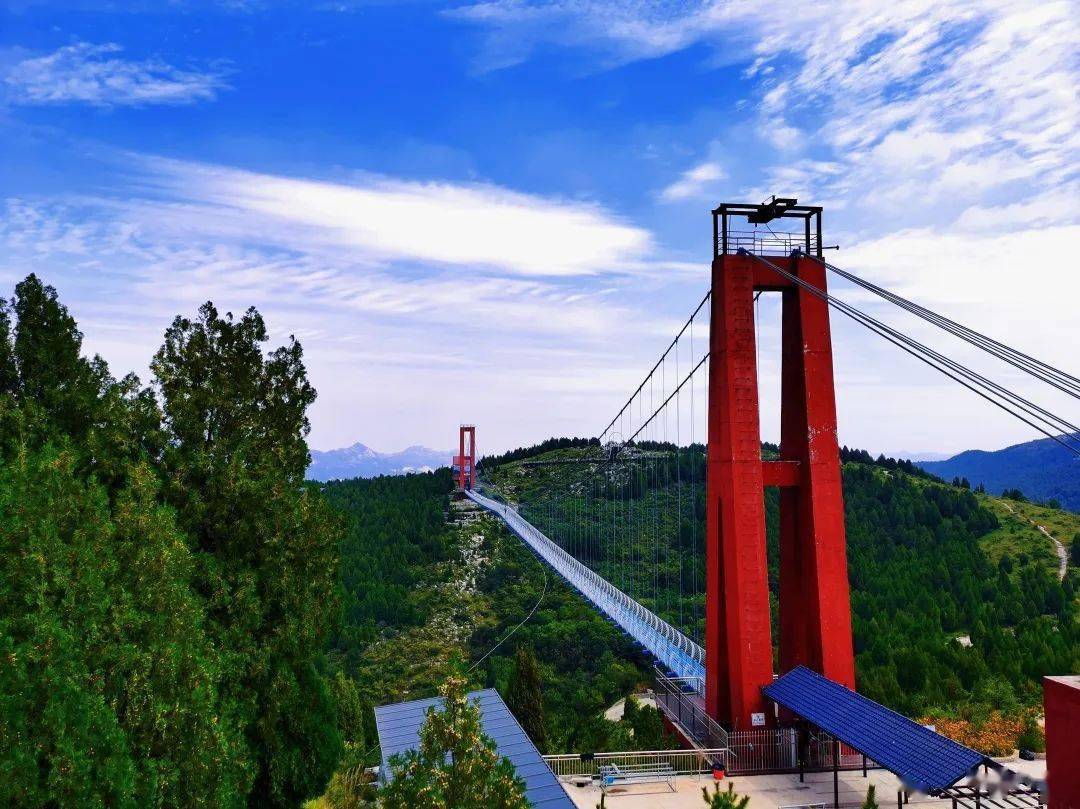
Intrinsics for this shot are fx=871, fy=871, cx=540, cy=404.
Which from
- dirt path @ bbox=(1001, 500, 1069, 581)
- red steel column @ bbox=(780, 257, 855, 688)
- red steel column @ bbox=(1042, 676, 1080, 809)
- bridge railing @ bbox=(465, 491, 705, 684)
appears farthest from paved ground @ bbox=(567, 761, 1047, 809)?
dirt path @ bbox=(1001, 500, 1069, 581)

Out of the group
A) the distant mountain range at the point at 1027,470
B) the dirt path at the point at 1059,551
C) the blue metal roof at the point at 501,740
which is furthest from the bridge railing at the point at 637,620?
the distant mountain range at the point at 1027,470

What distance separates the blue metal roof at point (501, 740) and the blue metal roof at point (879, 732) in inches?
138

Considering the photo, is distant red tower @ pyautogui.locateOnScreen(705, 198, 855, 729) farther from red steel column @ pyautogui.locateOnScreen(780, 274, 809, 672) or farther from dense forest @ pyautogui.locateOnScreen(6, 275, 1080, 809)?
dense forest @ pyautogui.locateOnScreen(6, 275, 1080, 809)

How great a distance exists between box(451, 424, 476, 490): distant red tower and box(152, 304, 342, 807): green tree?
41499mm

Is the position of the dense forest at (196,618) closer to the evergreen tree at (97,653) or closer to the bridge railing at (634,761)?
the evergreen tree at (97,653)

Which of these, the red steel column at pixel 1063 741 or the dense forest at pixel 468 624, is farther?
the dense forest at pixel 468 624

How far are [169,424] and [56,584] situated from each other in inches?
174

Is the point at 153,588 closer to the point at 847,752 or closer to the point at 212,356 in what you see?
the point at 212,356

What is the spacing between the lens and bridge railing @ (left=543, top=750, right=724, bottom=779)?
12242 millimetres

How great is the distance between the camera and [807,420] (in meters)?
13.1

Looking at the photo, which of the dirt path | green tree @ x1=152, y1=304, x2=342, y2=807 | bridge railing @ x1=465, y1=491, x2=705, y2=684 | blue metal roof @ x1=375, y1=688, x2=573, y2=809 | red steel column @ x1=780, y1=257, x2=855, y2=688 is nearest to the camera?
blue metal roof @ x1=375, y1=688, x2=573, y2=809

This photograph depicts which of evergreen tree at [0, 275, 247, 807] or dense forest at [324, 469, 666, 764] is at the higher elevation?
evergreen tree at [0, 275, 247, 807]

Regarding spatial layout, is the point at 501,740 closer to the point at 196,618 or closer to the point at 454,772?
the point at 196,618

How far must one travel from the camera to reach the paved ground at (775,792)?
10.8 m
